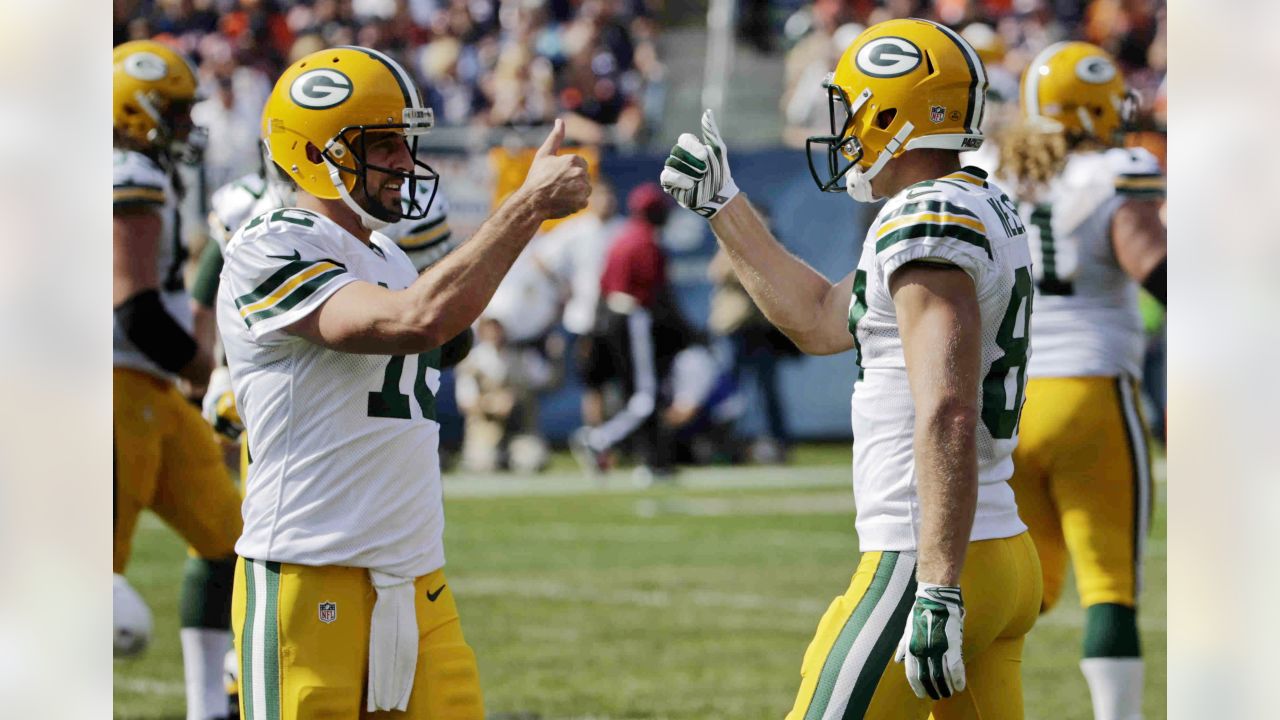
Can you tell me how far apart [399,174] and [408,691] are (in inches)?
39.2

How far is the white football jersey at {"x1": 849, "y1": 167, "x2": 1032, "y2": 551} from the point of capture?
114 inches

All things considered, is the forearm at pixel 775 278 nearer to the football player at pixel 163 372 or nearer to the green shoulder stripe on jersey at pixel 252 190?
the green shoulder stripe on jersey at pixel 252 190

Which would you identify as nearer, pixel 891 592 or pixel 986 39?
pixel 891 592

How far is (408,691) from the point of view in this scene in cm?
308

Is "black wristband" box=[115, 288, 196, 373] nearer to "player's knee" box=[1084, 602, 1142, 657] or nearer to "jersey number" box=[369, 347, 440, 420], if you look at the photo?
"jersey number" box=[369, 347, 440, 420]

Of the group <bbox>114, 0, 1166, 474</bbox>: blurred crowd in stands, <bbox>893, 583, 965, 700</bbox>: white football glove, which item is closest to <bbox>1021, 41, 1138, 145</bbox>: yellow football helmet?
<bbox>893, 583, 965, 700</bbox>: white football glove

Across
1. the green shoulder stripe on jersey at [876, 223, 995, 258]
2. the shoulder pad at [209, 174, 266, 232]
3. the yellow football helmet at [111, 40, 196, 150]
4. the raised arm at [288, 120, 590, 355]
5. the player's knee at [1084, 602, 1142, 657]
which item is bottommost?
the player's knee at [1084, 602, 1142, 657]

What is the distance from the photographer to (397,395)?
3.17 meters

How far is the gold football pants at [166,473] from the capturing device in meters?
4.91

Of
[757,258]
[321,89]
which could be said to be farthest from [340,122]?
[757,258]

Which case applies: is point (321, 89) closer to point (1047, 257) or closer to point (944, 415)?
point (944, 415)

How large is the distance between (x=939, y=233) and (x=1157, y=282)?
80.1 inches
